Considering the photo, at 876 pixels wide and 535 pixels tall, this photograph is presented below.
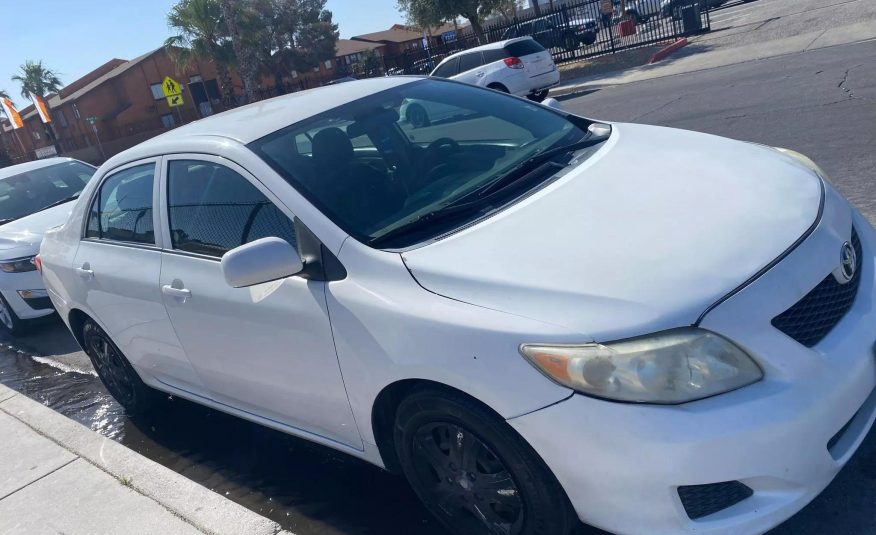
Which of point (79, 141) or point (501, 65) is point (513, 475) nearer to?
point (501, 65)

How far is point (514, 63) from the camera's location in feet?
58.7

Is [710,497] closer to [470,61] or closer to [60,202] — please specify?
[60,202]

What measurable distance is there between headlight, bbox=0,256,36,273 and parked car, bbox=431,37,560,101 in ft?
40.2

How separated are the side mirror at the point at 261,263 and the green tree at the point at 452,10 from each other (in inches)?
1104

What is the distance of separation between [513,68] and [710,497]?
16.6m

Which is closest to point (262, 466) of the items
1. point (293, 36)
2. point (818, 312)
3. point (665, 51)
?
point (818, 312)

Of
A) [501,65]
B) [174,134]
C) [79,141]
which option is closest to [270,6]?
[79,141]

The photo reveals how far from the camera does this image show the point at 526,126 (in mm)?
3914

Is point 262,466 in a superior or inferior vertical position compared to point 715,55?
superior

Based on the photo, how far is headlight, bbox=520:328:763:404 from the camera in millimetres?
2219

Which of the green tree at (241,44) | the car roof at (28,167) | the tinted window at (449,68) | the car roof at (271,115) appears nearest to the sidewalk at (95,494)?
the car roof at (271,115)

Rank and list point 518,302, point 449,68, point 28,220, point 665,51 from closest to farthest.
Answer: point 518,302, point 28,220, point 449,68, point 665,51

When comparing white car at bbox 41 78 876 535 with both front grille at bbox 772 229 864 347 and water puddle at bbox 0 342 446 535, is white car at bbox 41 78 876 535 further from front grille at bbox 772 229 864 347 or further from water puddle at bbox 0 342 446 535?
water puddle at bbox 0 342 446 535

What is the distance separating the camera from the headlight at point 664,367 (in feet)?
7.28
